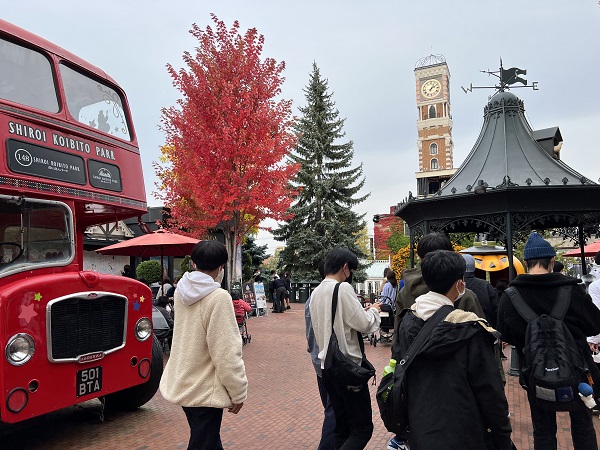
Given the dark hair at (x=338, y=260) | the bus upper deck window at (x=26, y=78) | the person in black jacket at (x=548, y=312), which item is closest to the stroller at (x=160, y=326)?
the bus upper deck window at (x=26, y=78)

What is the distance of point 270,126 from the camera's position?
17.7 m

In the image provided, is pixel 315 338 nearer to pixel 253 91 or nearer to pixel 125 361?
pixel 125 361

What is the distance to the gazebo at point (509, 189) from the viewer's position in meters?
8.76

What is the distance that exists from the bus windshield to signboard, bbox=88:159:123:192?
597 mm

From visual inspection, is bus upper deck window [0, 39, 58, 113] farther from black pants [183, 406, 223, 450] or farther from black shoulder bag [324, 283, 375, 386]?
black shoulder bag [324, 283, 375, 386]

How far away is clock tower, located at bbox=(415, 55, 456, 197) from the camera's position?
6531 centimetres

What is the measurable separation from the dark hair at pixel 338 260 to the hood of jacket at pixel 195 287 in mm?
977

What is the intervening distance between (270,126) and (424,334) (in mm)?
15639

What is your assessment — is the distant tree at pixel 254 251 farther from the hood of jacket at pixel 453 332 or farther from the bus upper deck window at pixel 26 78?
the hood of jacket at pixel 453 332

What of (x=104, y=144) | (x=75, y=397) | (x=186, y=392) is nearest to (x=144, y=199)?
(x=104, y=144)

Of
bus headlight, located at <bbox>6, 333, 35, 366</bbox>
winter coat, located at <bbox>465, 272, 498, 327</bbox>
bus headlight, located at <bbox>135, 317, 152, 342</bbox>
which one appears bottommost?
bus headlight, located at <bbox>135, 317, 152, 342</bbox>

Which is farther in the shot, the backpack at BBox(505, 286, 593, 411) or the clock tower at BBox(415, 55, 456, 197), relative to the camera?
the clock tower at BBox(415, 55, 456, 197)

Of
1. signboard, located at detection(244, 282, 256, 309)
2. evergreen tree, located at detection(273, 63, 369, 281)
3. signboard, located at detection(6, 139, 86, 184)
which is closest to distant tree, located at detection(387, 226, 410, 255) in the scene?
evergreen tree, located at detection(273, 63, 369, 281)

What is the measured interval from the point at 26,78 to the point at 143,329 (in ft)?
10.2
